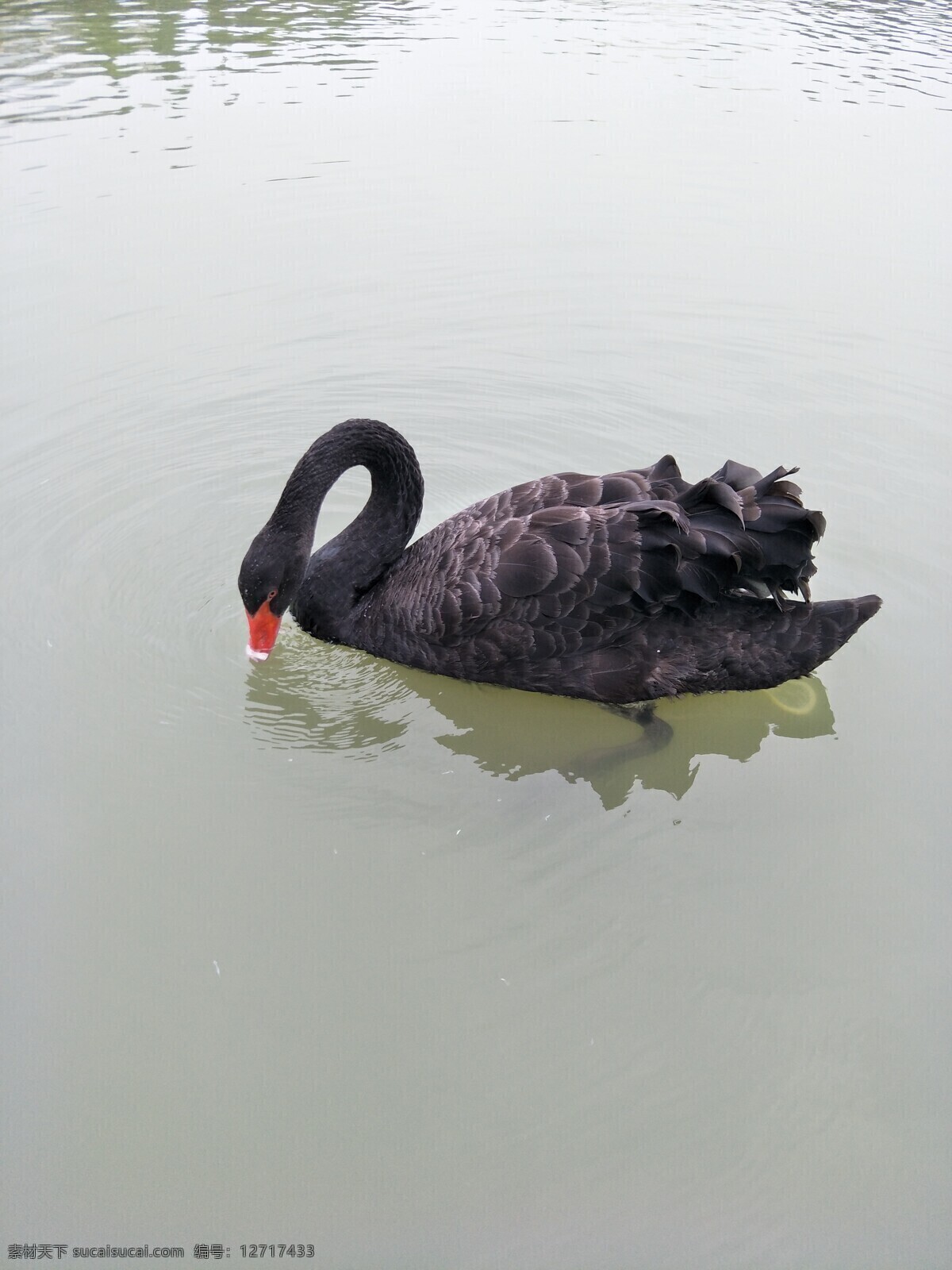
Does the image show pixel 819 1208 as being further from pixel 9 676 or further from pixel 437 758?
pixel 9 676

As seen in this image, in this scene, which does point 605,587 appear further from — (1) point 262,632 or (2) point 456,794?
(1) point 262,632

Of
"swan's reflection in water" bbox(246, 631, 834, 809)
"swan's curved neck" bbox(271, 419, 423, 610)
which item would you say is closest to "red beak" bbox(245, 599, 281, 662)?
"swan's reflection in water" bbox(246, 631, 834, 809)

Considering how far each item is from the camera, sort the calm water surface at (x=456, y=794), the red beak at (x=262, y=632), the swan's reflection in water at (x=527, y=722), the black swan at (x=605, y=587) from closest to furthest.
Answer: the calm water surface at (x=456, y=794) → the black swan at (x=605, y=587) → the swan's reflection in water at (x=527, y=722) → the red beak at (x=262, y=632)

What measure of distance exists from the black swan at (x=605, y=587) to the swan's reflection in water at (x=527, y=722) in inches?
5.1

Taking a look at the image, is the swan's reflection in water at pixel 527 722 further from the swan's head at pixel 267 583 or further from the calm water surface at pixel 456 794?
the swan's head at pixel 267 583

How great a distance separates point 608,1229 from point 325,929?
1335 mm

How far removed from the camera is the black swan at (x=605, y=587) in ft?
15.0

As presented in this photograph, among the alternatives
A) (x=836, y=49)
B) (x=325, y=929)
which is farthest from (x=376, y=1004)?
(x=836, y=49)

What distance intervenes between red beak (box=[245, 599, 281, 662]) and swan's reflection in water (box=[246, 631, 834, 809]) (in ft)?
0.53

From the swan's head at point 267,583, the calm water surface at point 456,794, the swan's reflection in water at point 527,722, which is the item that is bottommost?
the swan's reflection in water at point 527,722

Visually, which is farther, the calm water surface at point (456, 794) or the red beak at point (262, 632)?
the red beak at point (262, 632)

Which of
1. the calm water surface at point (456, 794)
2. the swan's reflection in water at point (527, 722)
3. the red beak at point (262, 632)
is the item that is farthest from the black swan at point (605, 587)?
the calm water surface at point (456, 794)

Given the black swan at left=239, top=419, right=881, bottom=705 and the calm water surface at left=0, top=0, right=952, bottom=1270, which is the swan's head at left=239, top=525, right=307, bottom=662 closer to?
the black swan at left=239, top=419, right=881, bottom=705

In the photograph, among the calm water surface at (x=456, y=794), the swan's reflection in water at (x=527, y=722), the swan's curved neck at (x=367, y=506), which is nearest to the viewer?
the calm water surface at (x=456, y=794)
